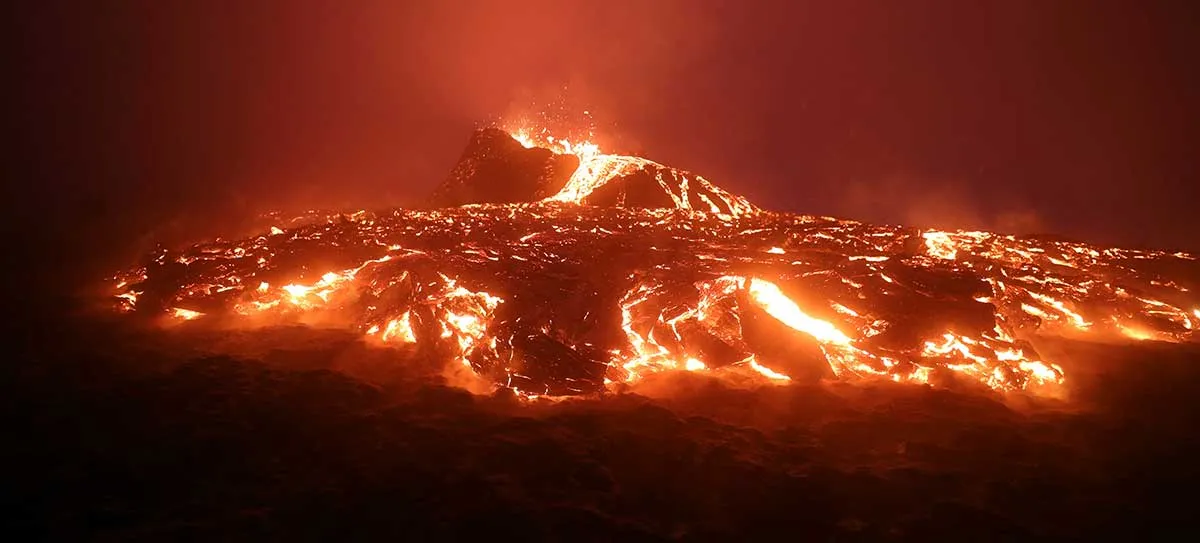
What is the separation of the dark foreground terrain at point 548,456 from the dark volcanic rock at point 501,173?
12.8 m

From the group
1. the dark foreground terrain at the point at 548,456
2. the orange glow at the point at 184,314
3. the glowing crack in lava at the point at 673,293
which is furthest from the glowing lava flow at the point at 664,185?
the orange glow at the point at 184,314

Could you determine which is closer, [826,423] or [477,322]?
[826,423]

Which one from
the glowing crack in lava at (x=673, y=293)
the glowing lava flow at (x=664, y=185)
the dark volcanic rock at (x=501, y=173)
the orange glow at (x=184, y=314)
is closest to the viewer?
the glowing crack in lava at (x=673, y=293)

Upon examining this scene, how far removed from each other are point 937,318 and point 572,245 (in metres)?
8.51

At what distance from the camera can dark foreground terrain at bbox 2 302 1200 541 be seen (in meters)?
7.51

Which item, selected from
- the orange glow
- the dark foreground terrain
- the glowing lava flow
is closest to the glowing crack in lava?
the orange glow

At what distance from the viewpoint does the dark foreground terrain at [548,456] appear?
751 cm

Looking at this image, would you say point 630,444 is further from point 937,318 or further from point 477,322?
point 937,318

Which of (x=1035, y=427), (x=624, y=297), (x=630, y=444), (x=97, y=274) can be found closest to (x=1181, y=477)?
(x=1035, y=427)

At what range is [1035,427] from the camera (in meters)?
10.5

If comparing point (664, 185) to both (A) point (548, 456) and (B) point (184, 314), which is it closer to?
(A) point (548, 456)

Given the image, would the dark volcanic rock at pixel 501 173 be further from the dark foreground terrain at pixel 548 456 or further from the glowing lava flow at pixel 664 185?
the dark foreground terrain at pixel 548 456

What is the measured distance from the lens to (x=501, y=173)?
82.4 ft

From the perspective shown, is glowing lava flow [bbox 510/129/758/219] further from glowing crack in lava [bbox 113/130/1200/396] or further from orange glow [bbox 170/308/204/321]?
orange glow [bbox 170/308/204/321]
